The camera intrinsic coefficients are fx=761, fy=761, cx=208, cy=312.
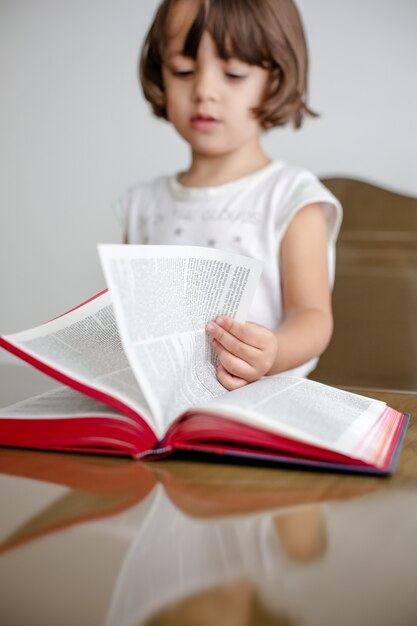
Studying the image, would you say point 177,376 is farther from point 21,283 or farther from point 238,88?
point 21,283

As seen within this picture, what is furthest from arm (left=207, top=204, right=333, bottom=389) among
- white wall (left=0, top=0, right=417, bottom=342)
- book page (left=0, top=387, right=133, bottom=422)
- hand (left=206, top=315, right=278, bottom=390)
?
white wall (left=0, top=0, right=417, bottom=342)

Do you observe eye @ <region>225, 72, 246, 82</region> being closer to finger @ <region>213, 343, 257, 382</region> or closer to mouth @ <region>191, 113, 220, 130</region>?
mouth @ <region>191, 113, 220, 130</region>

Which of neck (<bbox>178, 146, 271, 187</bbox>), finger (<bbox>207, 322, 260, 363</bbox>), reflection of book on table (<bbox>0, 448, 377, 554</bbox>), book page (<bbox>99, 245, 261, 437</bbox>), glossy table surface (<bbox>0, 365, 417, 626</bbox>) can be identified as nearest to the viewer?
glossy table surface (<bbox>0, 365, 417, 626</bbox>)

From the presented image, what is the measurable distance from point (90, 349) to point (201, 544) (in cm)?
29

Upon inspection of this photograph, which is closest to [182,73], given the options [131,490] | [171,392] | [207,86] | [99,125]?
Answer: [207,86]

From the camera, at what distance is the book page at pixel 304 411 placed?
499 millimetres

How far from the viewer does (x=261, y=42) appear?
1.20 m

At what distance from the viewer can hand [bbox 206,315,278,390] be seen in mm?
670

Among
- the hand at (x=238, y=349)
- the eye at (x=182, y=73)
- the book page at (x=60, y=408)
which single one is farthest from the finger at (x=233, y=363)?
the eye at (x=182, y=73)

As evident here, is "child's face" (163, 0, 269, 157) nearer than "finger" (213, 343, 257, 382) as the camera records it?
No

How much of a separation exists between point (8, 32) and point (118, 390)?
82.5 inches

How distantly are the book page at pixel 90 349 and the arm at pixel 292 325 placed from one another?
0.31ft

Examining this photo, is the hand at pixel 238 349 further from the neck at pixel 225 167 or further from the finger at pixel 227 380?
the neck at pixel 225 167

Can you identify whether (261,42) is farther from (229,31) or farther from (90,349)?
(90,349)
